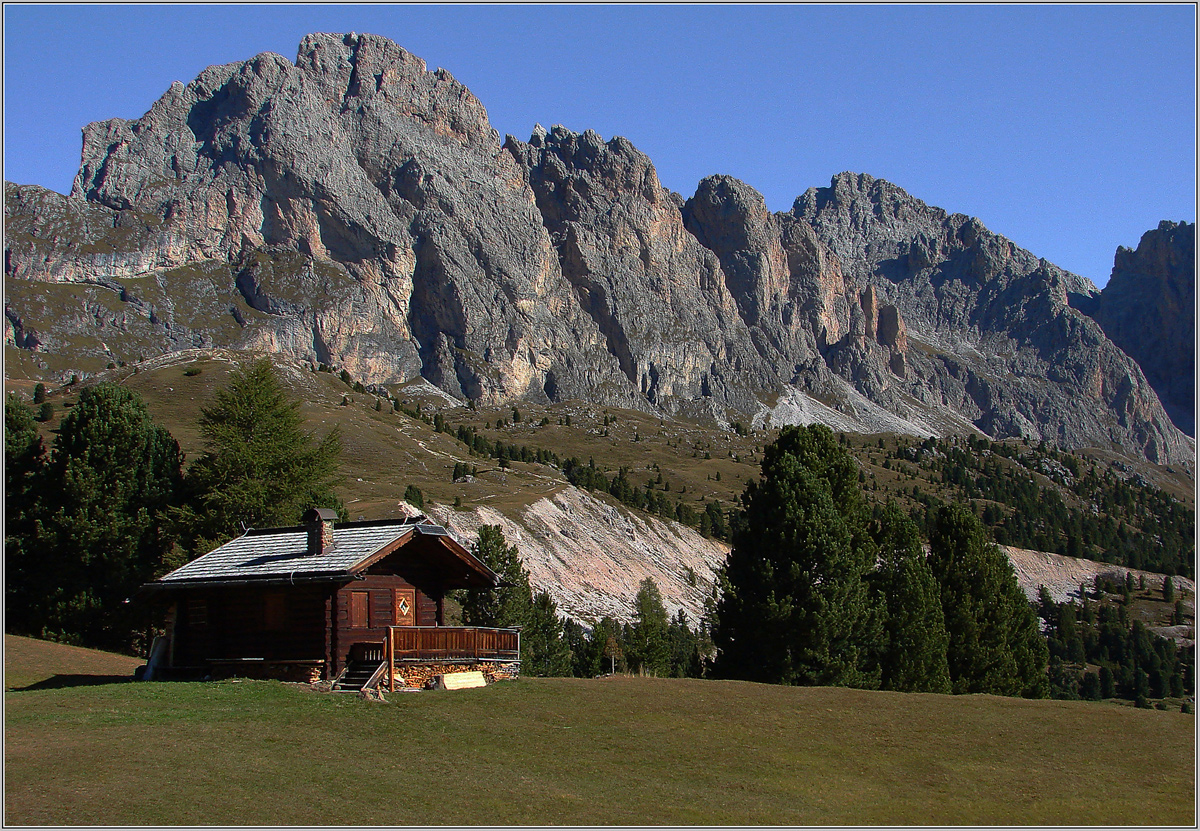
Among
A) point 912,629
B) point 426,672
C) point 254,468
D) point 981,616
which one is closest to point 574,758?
point 426,672

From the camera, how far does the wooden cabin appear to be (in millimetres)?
30125

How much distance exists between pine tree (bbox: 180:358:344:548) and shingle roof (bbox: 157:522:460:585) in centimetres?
1183

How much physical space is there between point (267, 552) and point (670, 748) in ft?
54.6

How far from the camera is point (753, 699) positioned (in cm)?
3022

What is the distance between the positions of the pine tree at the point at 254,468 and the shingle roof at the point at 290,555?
38.8ft

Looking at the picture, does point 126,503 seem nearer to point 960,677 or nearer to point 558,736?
point 558,736

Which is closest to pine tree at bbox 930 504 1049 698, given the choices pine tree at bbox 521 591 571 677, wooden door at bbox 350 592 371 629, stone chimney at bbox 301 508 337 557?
pine tree at bbox 521 591 571 677

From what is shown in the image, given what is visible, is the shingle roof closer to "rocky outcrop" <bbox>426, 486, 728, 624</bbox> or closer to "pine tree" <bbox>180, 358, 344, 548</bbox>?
"pine tree" <bbox>180, 358, 344, 548</bbox>

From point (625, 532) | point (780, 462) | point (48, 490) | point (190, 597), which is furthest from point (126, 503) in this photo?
point (625, 532)

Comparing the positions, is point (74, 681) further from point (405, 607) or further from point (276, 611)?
point (405, 607)

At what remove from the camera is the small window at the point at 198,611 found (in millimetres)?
32656

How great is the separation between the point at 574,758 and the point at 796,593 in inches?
845

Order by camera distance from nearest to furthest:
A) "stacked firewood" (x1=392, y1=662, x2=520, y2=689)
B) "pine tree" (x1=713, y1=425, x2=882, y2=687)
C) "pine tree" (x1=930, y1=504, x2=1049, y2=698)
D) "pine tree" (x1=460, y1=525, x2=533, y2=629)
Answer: "stacked firewood" (x1=392, y1=662, x2=520, y2=689), "pine tree" (x1=713, y1=425, x2=882, y2=687), "pine tree" (x1=930, y1=504, x2=1049, y2=698), "pine tree" (x1=460, y1=525, x2=533, y2=629)

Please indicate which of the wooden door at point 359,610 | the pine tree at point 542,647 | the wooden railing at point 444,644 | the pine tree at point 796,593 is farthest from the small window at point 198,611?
the pine tree at point 542,647
